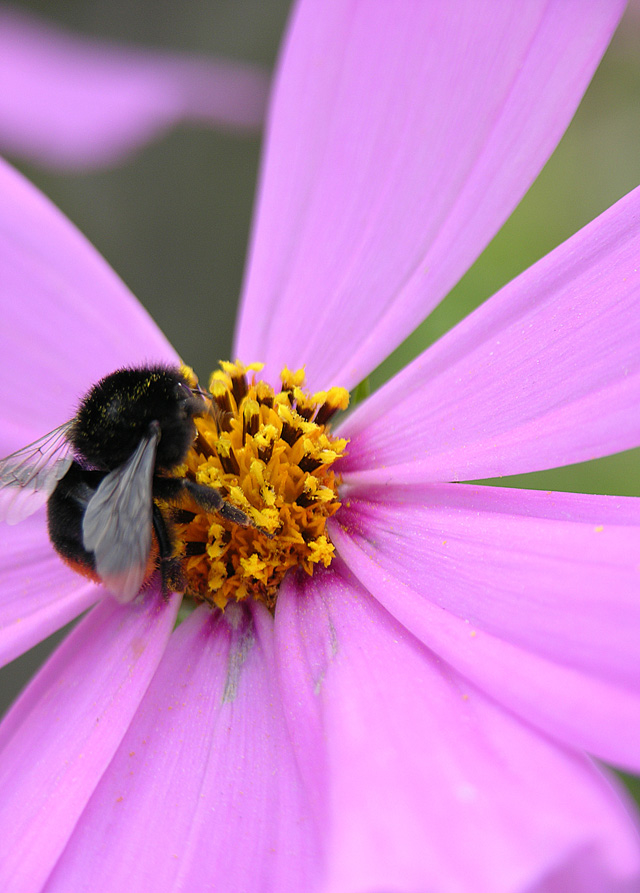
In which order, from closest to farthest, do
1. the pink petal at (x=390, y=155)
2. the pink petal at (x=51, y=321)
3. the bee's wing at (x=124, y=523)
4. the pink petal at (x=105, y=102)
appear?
the bee's wing at (x=124, y=523)
the pink petal at (x=390, y=155)
the pink petal at (x=51, y=321)
the pink petal at (x=105, y=102)

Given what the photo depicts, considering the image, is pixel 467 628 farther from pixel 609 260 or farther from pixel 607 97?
pixel 607 97

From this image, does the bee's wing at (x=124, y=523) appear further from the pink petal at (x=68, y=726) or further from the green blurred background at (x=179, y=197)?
the green blurred background at (x=179, y=197)

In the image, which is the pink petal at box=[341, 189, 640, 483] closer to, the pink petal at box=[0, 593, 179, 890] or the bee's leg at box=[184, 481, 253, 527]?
the bee's leg at box=[184, 481, 253, 527]

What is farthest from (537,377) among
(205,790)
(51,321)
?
(51,321)

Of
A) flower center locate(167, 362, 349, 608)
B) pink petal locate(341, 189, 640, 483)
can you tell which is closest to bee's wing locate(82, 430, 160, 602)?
flower center locate(167, 362, 349, 608)

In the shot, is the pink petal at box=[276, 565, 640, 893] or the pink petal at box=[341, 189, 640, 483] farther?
the pink petal at box=[341, 189, 640, 483]

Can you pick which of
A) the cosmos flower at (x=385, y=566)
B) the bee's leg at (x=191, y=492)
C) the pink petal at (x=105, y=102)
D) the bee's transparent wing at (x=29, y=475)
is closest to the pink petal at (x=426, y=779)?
the cosmos flower at (x=385, y=566)

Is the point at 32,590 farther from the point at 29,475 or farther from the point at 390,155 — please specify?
the point at 390,155
